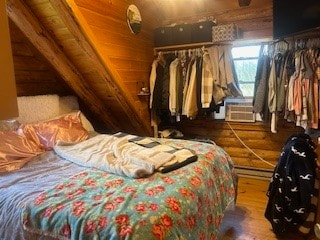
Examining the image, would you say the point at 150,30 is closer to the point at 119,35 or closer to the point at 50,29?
the point at 119,35

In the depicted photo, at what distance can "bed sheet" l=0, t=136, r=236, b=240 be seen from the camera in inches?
49.0

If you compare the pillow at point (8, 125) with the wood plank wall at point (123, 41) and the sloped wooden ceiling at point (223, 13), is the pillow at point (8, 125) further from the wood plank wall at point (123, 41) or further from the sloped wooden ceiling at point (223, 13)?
the sloped wooden ceiling at point (223, 13)

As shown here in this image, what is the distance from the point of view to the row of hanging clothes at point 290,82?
2639 mm

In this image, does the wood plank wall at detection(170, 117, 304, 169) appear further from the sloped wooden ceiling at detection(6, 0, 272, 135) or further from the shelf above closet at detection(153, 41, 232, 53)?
the shelf above closet at detection(153, 41, 232, 53)

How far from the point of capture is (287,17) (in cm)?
266

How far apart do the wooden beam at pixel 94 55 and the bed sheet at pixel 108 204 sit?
3.37 ft

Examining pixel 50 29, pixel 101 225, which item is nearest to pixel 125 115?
pixel 50 29

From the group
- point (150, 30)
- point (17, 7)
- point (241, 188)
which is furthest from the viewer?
point (150, 30)

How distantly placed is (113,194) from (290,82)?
2205 mm

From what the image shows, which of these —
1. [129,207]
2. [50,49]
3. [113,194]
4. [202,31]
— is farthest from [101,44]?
[129,207]

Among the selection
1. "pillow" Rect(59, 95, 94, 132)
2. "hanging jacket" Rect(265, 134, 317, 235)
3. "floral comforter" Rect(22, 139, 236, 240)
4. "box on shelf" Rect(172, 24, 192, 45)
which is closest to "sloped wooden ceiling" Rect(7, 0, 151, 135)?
"pillow" Rect(59, 95, 94, 132)

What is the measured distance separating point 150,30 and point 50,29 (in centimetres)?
137

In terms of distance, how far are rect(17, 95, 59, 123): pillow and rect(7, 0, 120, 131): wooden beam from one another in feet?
0.91

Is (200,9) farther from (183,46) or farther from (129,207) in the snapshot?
(129,207)
